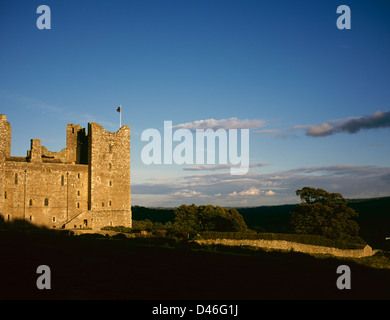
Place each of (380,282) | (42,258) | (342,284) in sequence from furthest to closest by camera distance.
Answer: (42,258) < (380,282) < (342,284)

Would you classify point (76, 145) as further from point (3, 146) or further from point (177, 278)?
point (177, 278)

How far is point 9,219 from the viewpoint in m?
51.7

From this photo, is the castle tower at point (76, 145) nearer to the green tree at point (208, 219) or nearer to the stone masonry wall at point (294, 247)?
the green tree at point (208, 219)

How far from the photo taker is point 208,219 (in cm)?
7462

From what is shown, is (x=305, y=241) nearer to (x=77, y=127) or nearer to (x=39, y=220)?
(x=39, y=220)

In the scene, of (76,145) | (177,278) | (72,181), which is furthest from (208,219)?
(177,278)

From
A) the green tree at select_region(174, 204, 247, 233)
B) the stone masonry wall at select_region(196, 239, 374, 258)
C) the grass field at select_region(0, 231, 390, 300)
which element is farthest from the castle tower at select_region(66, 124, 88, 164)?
the grass field at select_region(0, 231, 390, 300)

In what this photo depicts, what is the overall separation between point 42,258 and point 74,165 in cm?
4530

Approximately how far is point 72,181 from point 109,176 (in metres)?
5.80

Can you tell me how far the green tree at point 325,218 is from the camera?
5862 centimetres

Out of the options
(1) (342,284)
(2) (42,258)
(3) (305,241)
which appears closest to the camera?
(1) (342,284)

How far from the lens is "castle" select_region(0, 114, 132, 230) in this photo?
52750 millimetres

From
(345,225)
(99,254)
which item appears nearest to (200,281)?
(99,254)

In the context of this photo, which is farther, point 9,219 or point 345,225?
point 345,225
